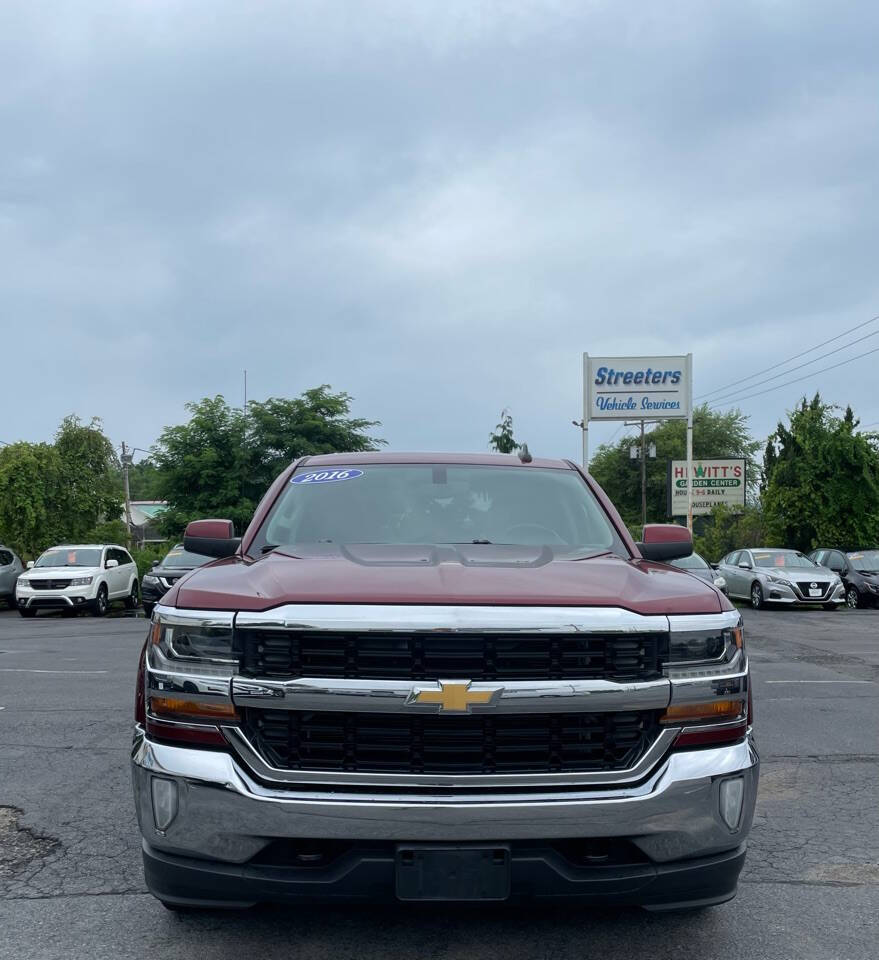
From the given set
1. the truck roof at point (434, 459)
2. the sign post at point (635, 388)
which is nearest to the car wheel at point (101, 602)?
the truck roof at point (434, 459)

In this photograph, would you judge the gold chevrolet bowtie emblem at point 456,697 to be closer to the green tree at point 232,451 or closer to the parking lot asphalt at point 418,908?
the parking lot asphalt at point 418,908

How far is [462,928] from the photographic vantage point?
3711mm

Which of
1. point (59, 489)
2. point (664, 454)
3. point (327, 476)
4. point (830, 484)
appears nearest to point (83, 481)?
point (59, 489)

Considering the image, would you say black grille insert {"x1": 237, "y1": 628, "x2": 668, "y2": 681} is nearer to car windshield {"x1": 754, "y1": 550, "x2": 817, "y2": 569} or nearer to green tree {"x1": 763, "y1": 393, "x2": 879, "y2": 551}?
car windshield {"x1": 754, "y1": 550, "x2": 817, "y2": 569}

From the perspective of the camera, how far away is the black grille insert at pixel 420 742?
10.2 ft

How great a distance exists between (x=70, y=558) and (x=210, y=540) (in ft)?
68.3

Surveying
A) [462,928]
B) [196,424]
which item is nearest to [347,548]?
[462,928]

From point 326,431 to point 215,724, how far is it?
117ft

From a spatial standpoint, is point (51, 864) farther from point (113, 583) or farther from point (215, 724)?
point (113, 583)

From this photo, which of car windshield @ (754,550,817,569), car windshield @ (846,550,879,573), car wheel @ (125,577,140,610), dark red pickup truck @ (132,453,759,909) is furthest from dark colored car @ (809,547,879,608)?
dark red pickup truck @ (132,453,759,909)

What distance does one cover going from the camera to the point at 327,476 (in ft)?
16.9

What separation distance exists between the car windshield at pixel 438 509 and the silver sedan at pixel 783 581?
18851mm

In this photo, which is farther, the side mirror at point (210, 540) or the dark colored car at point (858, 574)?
the dark colored car at point (858, 574)

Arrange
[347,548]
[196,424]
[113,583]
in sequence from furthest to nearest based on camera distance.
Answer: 1. [196,424]
2. [113,583]
3. [347,548]
